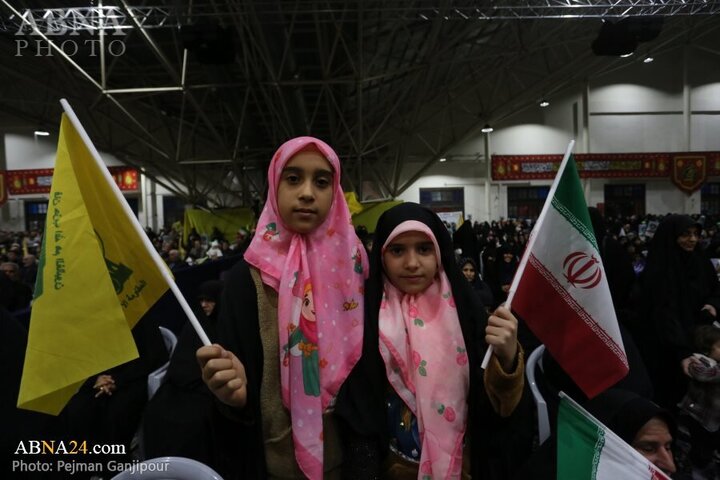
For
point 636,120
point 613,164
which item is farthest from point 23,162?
point 636,120

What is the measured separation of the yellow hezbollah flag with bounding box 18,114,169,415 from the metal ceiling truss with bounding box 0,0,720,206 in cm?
668

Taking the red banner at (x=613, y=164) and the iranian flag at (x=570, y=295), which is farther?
the red banner at (x=613, y=164)

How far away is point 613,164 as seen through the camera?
56.8ft

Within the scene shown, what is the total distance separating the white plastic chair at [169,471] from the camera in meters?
1.02

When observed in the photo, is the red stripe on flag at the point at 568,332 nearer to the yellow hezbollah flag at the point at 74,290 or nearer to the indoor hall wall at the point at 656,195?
the yellow hezbollah flag at the point at 74,290

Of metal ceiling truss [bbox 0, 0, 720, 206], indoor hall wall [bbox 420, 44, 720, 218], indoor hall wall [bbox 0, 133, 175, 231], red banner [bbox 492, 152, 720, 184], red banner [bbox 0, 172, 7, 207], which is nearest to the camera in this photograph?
metal ceiling truss [bbox 0, 0, 720, 206]

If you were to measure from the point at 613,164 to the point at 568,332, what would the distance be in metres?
19.1

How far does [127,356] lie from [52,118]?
18040mm

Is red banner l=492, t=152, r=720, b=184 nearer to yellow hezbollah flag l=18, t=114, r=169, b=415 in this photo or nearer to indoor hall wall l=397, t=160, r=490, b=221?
indoor hall wall l=397, t=160, r=490, b=221

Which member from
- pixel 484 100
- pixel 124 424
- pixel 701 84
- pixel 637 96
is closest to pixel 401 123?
pixel 484 100

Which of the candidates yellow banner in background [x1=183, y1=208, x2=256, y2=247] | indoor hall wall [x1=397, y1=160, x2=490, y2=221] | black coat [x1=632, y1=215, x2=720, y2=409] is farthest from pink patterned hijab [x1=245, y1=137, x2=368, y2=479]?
indoor hall wall [x1=397, y1=160, x2=490, y2=221]

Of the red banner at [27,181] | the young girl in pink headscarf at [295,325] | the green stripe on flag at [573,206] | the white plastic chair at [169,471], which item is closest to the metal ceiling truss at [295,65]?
the red banner at [27,181]

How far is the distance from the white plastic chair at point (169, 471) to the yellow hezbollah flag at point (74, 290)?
266 millimetres

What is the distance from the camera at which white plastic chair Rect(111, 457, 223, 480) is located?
1.02 m
